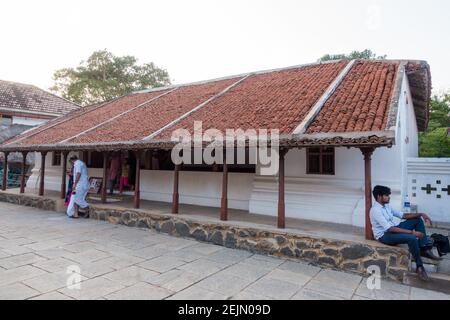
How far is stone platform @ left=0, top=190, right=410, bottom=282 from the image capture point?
4.53 m

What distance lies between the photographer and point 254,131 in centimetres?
578

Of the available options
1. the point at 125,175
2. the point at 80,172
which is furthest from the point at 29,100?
the point at 80,172

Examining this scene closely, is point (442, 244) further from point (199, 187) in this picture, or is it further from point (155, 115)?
point (155, 115)

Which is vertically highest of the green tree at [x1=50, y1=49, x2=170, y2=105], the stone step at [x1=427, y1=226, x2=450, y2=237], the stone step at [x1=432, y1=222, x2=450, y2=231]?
the green tree at [x1=50, y1=49, x2=170, y2=105]

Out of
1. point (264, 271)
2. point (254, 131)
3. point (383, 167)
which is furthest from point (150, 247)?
point (383, 167)

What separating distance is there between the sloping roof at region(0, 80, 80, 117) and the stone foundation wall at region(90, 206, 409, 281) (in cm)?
1568

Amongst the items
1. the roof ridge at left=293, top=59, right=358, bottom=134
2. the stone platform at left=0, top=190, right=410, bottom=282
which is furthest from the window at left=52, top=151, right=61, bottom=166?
the roof ridge at left=293, top=59, right=358, bottom=134

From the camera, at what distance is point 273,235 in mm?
5414

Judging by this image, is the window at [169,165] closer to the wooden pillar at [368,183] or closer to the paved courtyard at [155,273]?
the paved courtyard at [155,273]

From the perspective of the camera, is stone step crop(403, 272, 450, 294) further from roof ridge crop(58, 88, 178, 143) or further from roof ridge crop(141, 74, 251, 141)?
roof ridge crop(58, 88, 178, 143)

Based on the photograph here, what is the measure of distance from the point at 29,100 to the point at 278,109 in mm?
19032

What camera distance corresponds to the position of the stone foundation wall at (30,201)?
9461 mm

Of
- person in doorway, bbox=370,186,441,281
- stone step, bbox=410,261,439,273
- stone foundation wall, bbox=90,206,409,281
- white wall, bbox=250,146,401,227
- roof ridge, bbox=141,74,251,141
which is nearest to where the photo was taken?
person in doorway, bbox=370,186,441,281
